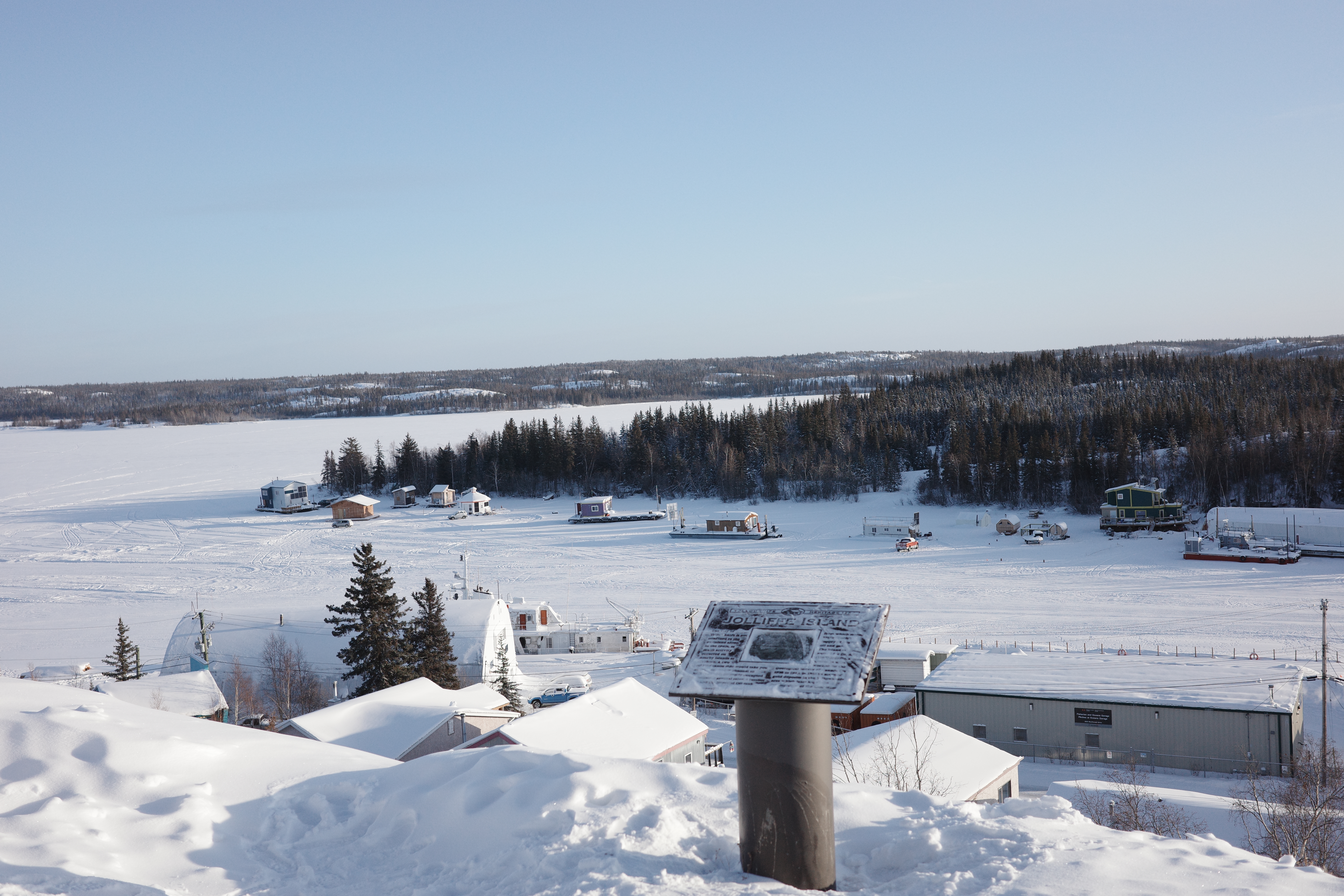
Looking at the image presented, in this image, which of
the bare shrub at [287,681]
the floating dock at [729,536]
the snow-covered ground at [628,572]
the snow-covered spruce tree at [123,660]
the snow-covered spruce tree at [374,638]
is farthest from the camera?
the floating dock at [729,536]

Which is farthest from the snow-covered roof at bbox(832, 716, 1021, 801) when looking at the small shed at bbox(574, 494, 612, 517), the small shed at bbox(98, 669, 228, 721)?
the small shed at bbox(574, 494, 612, 517)

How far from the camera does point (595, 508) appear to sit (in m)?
61.7

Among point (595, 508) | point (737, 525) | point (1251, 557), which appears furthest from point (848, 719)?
point (595, 508)

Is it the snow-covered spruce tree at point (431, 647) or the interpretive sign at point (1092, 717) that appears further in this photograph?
the snow-covered spruce tree at point (431, 647)

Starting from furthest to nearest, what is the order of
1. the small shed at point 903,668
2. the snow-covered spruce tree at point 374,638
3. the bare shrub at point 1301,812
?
the small shed at point 903,668 < the snow-covered spruce tree at point 374,638 < the bare shrub at point 1301,812

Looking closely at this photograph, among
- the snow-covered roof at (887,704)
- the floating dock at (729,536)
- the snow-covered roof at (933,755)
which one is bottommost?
the floating dock at (729,536)

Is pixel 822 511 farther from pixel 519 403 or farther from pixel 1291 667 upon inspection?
pixel 519 403

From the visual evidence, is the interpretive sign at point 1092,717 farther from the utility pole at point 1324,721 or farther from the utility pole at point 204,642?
the utility pole at point 204,642

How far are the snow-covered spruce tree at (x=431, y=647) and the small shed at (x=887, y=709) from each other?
10722 mm

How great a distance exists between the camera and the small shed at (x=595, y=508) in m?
61.5

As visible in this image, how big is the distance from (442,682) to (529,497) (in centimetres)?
5501

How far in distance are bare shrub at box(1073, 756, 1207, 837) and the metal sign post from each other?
255 inches

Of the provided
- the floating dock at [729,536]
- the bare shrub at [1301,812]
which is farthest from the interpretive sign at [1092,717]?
the floating dock at [729,536]

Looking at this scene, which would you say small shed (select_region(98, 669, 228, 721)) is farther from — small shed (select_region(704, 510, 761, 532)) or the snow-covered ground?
small shed (select_region(704, 510, 761, 532))
